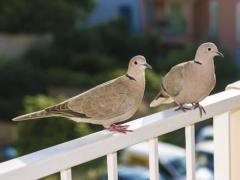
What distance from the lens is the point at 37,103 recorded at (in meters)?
5.86

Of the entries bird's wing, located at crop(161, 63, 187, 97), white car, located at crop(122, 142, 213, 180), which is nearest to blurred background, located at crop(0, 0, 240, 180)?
white car, located at crop(122, 142, 213, 180)

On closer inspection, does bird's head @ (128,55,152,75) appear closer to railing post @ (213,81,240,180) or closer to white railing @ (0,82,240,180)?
white railing @ (0,82,240,180)

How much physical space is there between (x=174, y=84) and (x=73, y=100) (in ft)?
0.63

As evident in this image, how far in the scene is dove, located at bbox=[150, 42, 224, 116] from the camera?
0.98 metres

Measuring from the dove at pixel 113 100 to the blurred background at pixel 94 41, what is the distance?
7.36 meters

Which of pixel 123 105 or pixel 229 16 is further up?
pixel 229 16

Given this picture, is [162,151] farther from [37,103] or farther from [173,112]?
[173,112]

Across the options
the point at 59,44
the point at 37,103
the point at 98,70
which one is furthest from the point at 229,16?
the point at 37,103

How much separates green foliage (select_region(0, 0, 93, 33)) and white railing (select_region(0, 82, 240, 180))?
1009cm

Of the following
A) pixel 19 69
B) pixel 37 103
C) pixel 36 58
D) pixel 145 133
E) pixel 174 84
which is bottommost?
pixel 145 133

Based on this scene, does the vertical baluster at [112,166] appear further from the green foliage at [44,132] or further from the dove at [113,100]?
the green foliage at [44,132]

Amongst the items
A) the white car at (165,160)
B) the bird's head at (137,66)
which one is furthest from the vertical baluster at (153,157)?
the white car at (165,160)

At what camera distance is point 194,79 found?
3.22 ft

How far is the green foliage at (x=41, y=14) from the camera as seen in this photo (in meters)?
11.0
